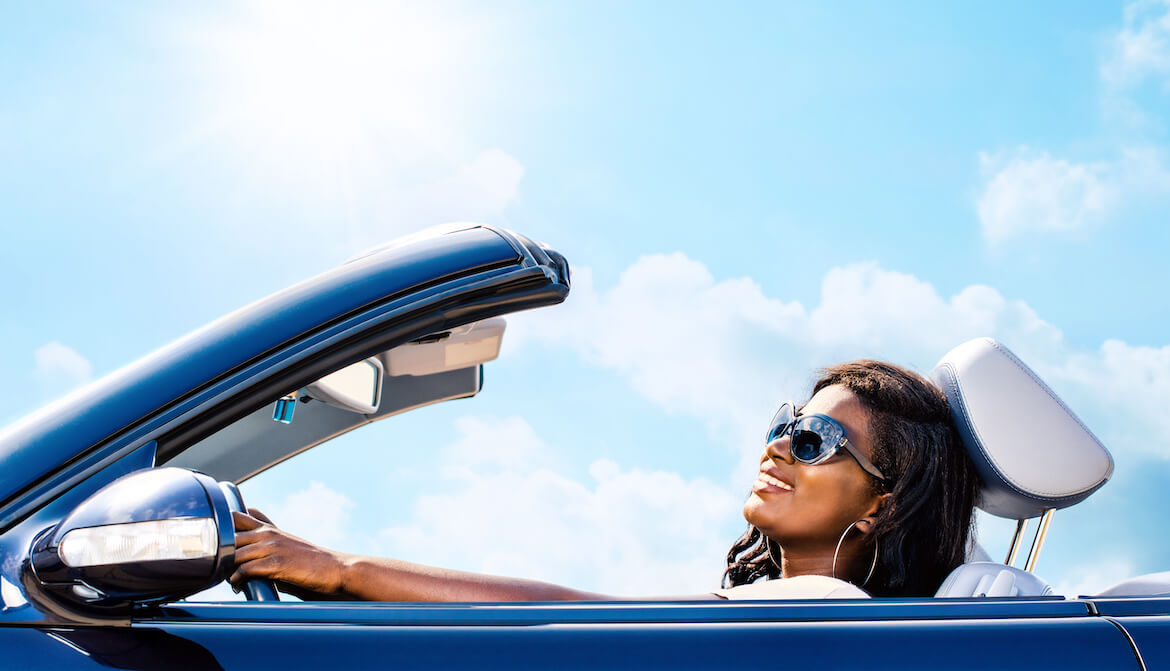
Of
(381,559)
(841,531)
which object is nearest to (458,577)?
(381,559)

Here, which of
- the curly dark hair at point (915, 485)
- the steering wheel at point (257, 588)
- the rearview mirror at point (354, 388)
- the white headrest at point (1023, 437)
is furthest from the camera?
the curly dark hair at point (915, 485)

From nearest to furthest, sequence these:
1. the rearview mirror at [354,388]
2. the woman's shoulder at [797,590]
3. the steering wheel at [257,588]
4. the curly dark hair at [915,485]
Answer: the steering wheel at [257,588], the woman's shoulder at [797,590], the rearview mirror at [354,388], the curly dark hair at [915,485]

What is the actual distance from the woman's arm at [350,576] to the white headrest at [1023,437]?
1.18 meters

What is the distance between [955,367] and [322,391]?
Result: 5.17 feet

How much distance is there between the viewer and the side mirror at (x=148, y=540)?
1139mm

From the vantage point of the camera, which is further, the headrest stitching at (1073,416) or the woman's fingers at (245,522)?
the headrest stitching at (1073,416)

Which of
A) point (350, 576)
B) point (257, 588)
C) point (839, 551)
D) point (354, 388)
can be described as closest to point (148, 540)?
point (257, 588)

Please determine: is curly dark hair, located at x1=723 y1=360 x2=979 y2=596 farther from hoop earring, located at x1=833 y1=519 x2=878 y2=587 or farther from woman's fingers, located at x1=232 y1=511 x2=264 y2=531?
woman's fingers, located at x1=232 y1=511 x2=264 y2=531

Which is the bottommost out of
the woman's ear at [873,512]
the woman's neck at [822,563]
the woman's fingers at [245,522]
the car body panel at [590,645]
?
the car body panel at [590,645]

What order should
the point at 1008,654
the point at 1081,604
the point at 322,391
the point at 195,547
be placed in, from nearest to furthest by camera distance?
the point at 195,547 → the point at 1008,654 → the point at 1081,604 → the point at 322,391

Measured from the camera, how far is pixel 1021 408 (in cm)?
229

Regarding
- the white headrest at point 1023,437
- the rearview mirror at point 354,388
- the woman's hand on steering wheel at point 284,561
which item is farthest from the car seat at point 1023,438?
the woman's hand on steering wheel at point 284,561

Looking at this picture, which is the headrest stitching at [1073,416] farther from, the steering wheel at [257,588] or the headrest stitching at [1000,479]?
the steering wheel at [257,588]

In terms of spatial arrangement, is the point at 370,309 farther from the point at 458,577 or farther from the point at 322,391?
the point at 322,391
